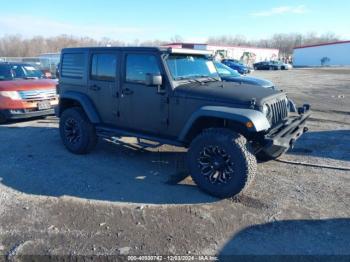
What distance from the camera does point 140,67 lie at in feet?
17.1

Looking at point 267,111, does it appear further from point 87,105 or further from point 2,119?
point 2,119

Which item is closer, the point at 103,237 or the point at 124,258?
the point at 124,258

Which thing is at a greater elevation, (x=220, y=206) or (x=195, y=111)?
(x=195, y=111)

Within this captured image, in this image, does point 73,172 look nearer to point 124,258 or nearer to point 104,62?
point 104,62

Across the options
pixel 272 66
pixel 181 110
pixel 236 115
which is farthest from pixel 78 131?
pixel 272 66

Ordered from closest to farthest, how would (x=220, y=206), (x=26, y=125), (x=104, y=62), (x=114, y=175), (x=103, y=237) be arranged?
(x=103, y=237) → (x=220, y=206) → (x=114, y=175) → (x=104, y=62) → (x=26, y=125)

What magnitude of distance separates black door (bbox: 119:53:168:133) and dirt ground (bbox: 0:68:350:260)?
85 cm

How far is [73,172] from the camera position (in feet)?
17.8

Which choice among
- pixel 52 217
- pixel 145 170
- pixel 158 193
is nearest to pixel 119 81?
pixel 145 170

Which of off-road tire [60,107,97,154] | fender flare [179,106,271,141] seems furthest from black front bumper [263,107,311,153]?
off-road tire [60,107,97,154]

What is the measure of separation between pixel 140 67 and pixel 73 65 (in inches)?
70.1

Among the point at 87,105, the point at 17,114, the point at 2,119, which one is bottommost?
the point at 2,119

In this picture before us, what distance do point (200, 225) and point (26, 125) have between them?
22.6 feet

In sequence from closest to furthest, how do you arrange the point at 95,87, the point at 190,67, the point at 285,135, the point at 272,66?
the point at 285,135, the point at 190,67, the point at 95,87, the point at 272,66
